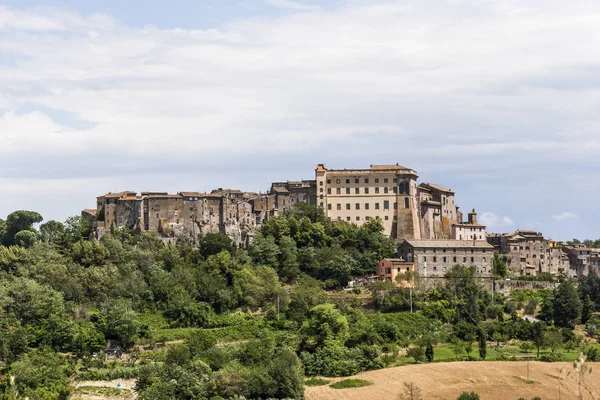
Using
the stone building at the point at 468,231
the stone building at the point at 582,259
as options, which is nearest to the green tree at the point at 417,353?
the stone building at the point at 468,231

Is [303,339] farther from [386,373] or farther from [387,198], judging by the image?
[387,198]

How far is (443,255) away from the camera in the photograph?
72938 mm

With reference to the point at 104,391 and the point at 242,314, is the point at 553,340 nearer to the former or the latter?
the point at 242,314

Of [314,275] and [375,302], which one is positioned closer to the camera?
[375,302]

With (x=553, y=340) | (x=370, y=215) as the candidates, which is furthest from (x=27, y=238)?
(x=553, y=340)

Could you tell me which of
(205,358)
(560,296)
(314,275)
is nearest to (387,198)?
(314,275)

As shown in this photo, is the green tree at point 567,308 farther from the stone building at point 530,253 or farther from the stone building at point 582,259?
the stone building at point 582,259

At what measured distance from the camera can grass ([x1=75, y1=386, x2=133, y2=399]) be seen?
48.5 metres

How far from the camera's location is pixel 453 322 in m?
65.8

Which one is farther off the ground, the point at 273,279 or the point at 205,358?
the point at 273,279

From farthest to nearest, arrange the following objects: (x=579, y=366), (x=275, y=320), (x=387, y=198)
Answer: (x=387, y=198), (x=275, y=320), (x=579, y=366)

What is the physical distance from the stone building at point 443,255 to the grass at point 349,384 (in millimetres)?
22836

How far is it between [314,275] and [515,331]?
17611 mm

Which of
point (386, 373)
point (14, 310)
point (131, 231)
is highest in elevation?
point (131, 231)
